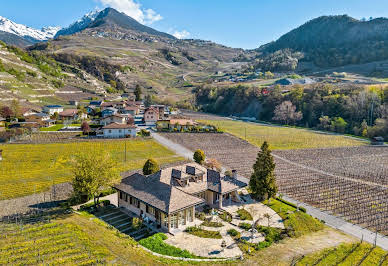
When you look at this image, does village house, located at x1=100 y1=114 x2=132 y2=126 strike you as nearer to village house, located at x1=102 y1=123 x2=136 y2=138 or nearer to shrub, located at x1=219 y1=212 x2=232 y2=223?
village house, located at x1=102 y1=123 x2=136 y2=138

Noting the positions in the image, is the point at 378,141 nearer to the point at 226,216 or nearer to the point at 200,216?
the point at 226,216

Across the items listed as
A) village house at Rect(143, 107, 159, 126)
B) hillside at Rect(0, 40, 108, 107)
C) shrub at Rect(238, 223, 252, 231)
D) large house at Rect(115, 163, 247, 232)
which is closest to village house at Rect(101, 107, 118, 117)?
village house at Rect(143, 107, 159, 126)

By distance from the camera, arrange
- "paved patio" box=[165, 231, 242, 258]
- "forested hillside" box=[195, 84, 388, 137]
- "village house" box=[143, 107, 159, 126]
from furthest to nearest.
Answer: "forested hillside" box=[195, 84, 388, 137], "village house" box=[143, 107, 159, 126], "paved patio" box=[165, 231, 242, 258]

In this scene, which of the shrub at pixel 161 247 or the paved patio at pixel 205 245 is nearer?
the shrub at pixel 161 247

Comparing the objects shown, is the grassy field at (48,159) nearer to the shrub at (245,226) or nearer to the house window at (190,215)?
the house window at (190,215)

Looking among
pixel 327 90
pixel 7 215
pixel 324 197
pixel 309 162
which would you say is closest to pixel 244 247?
pixel 324 197

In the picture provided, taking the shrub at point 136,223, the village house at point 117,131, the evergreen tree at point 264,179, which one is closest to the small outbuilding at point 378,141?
the evergreen tree at point 264,179

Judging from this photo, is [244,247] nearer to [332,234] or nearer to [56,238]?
[332,234]
